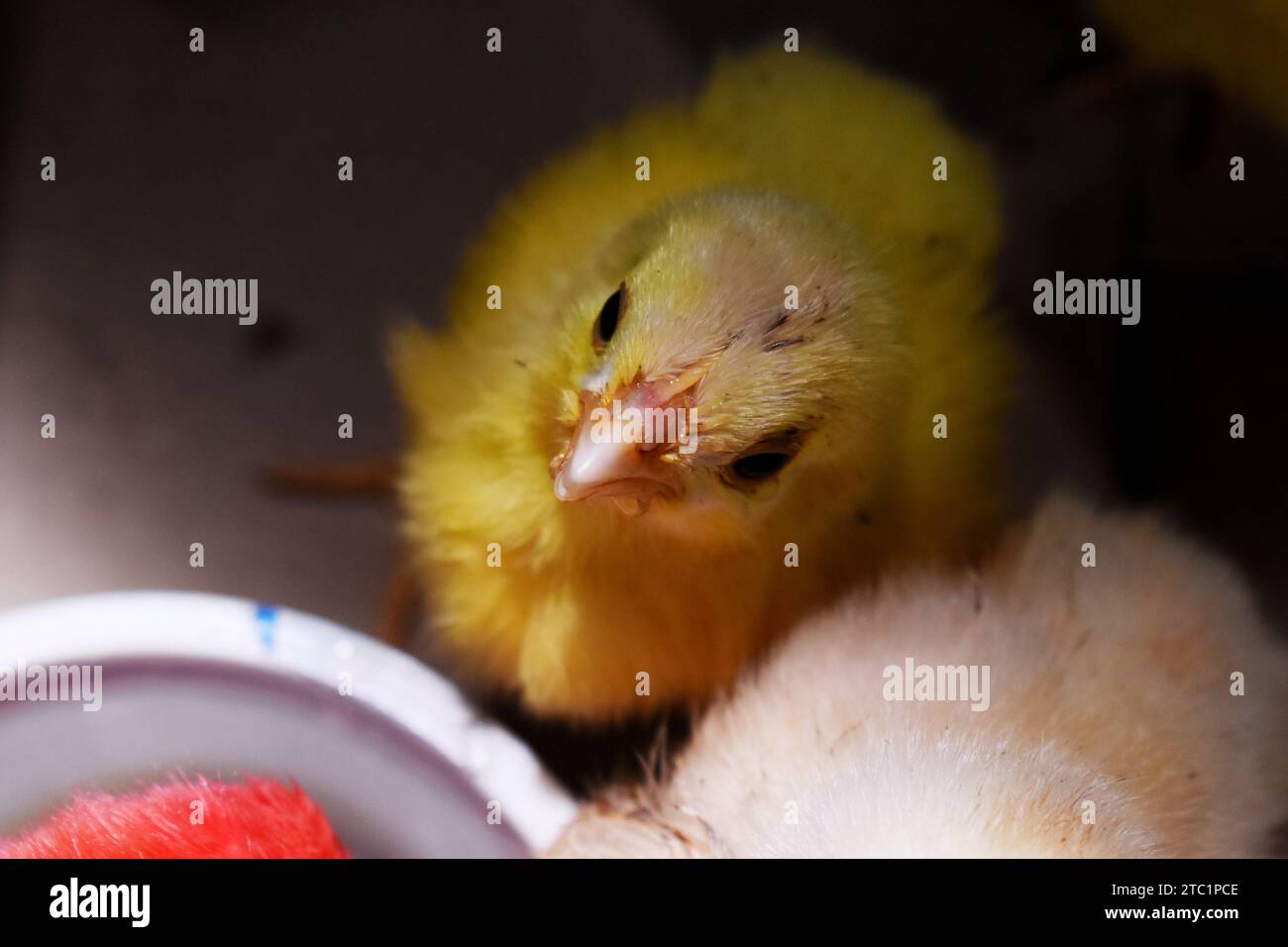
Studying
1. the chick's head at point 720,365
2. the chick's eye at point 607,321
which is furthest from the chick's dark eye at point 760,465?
the chick's eye at point 607,321

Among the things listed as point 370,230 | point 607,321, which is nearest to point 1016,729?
point 607,321

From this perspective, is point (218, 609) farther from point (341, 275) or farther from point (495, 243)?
point (341, 275)

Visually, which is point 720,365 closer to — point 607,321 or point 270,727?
point 607,321

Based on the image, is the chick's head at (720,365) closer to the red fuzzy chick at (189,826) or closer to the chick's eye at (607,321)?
the chick's eye at (607,321)

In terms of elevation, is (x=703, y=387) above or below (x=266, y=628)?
above
